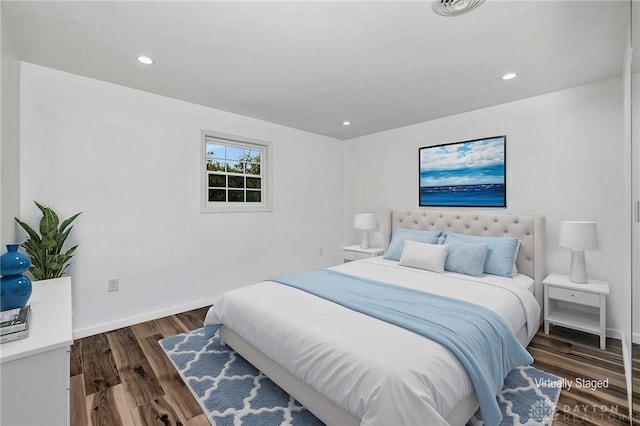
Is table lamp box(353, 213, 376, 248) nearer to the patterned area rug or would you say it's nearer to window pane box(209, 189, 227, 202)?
window pane box(209, 189, 227, 202)

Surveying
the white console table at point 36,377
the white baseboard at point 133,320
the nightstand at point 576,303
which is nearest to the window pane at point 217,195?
the white baseboard at point 133,320

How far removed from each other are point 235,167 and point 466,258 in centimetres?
302

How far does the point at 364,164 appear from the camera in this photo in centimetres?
489

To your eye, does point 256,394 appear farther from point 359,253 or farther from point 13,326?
point 359,253

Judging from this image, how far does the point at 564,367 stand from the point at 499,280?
2.48 feet

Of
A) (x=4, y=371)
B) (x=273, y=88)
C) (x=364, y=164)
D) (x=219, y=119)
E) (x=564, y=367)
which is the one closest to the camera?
(x=4, y=371)

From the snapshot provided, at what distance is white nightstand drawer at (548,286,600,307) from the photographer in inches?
99.8

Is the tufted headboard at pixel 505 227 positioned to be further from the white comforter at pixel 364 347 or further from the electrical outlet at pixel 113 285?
the electrical outlet at pixel 113 285

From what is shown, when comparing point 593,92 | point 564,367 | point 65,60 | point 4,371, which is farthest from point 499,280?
point 65,60

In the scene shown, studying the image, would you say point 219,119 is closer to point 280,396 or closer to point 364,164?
point 364,164

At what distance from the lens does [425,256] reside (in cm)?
312

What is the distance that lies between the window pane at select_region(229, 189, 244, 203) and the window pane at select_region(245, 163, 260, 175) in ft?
1.03

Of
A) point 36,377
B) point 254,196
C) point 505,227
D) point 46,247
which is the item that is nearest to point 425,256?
point 505,227

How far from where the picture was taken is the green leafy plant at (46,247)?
2324 millimetres
